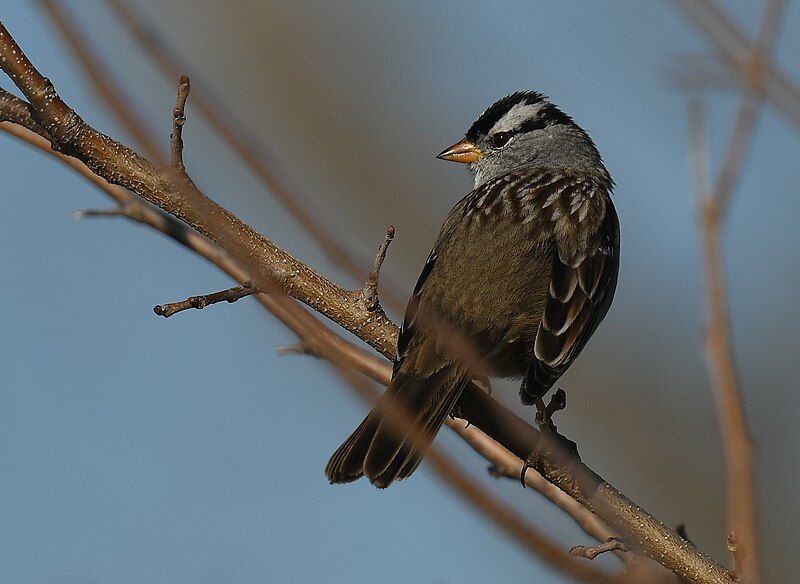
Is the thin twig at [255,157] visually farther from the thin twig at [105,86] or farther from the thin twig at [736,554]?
the thin twig at [736,554]

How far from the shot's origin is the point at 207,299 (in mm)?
3213

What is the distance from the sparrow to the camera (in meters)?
3.73

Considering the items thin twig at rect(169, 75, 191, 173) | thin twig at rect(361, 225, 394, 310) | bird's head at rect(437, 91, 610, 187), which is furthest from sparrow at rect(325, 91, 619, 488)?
thin twig at rect(169, 75, 191, 173)

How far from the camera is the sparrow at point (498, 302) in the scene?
3732 mm

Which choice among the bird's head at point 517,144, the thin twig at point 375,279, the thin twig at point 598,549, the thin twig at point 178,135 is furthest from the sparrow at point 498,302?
the thin twig at point 178,135

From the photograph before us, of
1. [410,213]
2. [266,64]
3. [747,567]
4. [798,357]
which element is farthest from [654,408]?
[747,567]

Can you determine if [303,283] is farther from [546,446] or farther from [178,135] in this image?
[546,446]

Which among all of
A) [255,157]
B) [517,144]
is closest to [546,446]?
[255,157]

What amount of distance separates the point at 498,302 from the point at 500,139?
Answer: 1.83 meters

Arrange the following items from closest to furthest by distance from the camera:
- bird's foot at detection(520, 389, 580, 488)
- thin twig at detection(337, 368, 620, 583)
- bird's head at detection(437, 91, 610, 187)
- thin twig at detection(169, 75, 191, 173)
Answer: thin twig at detection(337, 368, 620, 583) → thin twig at detection(169, 75, 191, 173) → bird's foot at detection(520, 389, 580, 488) → bird's head at detection(437, 91, 610, 187)

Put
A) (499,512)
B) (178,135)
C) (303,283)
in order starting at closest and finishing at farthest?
1. (499,512)
2. (178,135)
3. (303,283)

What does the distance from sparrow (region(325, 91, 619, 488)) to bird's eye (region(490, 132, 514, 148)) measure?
0.31 metres

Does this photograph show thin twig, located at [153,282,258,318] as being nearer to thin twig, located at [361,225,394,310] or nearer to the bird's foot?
thin twig, located at [361,225,394,310]

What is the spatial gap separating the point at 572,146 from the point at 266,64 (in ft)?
13.2
